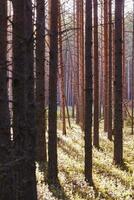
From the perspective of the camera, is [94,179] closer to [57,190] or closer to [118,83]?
[57,190]

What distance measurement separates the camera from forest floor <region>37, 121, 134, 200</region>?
10.9m

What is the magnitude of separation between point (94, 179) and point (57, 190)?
70.5 inches

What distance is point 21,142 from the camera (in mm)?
7746

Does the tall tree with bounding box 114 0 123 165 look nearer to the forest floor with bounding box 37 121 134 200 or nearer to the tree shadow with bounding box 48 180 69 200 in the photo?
the forest floor with bounding box 37 121 134 200

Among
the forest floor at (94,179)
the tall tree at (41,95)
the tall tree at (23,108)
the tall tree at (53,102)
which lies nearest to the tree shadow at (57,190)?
the forest floor at (94,179)

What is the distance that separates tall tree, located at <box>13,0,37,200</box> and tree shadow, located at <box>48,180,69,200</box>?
279 centimetres

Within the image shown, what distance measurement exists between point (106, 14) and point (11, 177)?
55.8ft

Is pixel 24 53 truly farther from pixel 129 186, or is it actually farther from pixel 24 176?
pixel 129 186

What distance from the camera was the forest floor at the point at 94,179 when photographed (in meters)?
10.9

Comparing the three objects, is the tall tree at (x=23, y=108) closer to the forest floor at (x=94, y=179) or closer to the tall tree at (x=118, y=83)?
the forest floor at (x=94, y=179)

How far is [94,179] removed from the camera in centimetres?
1265

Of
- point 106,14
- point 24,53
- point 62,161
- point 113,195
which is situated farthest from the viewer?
point 106,14

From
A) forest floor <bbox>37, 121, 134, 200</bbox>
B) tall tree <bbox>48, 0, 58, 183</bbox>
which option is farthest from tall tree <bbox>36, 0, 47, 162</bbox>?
tall tree <bbox>48, 0, 58, 183</bbox>

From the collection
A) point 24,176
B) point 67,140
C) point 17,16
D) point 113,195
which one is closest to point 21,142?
point 24,176
